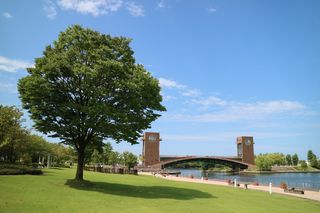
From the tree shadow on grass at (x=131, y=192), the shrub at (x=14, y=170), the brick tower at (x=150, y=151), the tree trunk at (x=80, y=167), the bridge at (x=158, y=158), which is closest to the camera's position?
the tree shadow on grass at (x=131, y=192)

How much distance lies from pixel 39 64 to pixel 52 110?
416 cm

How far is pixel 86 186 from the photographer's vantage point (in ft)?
87.5

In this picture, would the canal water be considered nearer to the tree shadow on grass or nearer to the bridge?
the tree shadow on grass

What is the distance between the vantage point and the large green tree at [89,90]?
25703 mm

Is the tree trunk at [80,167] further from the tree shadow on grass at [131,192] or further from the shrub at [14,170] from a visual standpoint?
the shrub at [14,170]

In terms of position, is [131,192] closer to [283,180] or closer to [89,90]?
[89,90]

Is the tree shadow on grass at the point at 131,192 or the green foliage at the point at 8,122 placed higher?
the green foliage at the point at 8,122

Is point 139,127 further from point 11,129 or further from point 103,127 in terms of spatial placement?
point 11,129

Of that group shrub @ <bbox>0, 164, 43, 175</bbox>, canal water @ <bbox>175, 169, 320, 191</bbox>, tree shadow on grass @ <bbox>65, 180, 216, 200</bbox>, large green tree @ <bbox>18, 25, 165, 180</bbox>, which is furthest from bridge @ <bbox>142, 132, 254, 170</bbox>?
large green tree @ <bbox>18, 25, 165, 180</bbox>

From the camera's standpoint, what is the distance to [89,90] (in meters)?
25.8

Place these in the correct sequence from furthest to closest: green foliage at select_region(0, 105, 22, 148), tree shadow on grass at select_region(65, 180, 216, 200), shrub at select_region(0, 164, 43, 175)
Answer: green foliage at select_region(0, 105, 22, 148), shrub at select_region(0, 164, 43, 175), tree shadow on grass at select_region(65, 180, 216, 200)

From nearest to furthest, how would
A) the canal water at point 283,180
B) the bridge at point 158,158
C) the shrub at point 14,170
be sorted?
the shrub at point 14,170
the canal water at point 283,180
the bridge at point 158,158

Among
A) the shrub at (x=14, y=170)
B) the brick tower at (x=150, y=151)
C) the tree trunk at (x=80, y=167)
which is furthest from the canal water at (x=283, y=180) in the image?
the brick tower at (x=150, y=151)

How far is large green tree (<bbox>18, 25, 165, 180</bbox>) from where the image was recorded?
25703 millimetres
